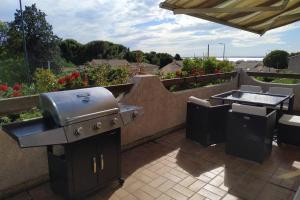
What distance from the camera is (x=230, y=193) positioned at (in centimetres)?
270

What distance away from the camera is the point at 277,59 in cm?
3338

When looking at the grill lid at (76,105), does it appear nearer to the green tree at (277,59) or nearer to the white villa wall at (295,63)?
the white villa wall at (295,63)

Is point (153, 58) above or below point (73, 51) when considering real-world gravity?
below

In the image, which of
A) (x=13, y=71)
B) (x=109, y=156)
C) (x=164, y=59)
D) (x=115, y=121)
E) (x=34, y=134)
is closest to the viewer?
(x=34, y=134)

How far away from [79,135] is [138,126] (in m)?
1.86

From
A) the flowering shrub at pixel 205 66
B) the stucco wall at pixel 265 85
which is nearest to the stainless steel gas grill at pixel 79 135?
Answer: the flowering shrub at pixel 205 66

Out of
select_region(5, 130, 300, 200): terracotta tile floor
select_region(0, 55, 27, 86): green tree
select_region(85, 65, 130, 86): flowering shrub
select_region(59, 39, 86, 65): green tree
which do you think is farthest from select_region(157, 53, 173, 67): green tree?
select_region(5, 130, 300, 200): terracotta tile floor

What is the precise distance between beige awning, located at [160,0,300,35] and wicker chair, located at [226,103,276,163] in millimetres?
1416

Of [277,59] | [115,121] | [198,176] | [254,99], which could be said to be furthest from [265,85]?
[277,59]

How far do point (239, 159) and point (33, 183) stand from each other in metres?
2.85

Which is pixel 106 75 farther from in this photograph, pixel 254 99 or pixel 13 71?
pixel 13 71

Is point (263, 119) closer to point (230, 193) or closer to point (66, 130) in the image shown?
point (230, 193)

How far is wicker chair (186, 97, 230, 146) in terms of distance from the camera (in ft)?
12.7

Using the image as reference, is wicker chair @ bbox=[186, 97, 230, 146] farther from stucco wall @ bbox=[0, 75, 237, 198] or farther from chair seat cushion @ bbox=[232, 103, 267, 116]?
stucco wall @ bbox=[0, 75, 237, 198]
